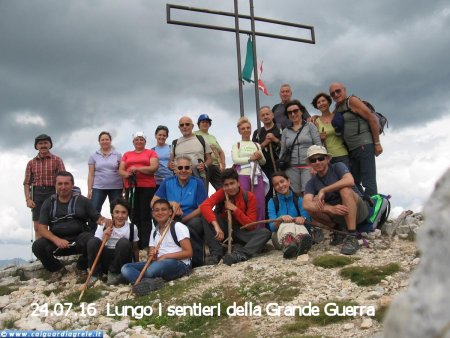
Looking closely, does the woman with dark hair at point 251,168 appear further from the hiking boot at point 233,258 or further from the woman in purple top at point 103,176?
the woman in purple top at point 103,176

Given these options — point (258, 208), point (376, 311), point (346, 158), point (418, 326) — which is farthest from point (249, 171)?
point (418, 326)

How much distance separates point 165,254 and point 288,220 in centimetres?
234

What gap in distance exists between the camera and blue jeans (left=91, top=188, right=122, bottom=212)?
9.98m

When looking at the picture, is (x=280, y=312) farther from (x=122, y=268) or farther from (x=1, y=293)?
(x=1, y=293)

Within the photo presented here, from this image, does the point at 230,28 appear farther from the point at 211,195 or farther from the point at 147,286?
the point at 147,286

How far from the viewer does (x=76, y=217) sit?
30.4ft

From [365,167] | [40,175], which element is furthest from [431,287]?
[40,175]

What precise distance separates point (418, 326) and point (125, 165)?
8.96 meters

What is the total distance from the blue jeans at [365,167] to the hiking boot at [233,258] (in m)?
2.65

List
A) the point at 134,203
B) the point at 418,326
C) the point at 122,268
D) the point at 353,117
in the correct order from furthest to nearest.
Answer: the point at 134,203, the point at 353,117, the point at 122,268, the point at 418,326

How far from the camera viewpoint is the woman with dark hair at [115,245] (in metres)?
8.58

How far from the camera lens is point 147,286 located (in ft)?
24.6

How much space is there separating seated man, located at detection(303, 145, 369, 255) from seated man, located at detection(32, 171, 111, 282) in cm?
407

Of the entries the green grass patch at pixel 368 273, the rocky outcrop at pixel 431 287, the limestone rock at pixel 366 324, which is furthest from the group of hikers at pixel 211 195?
the rocky outcrop at pixel 431 287
